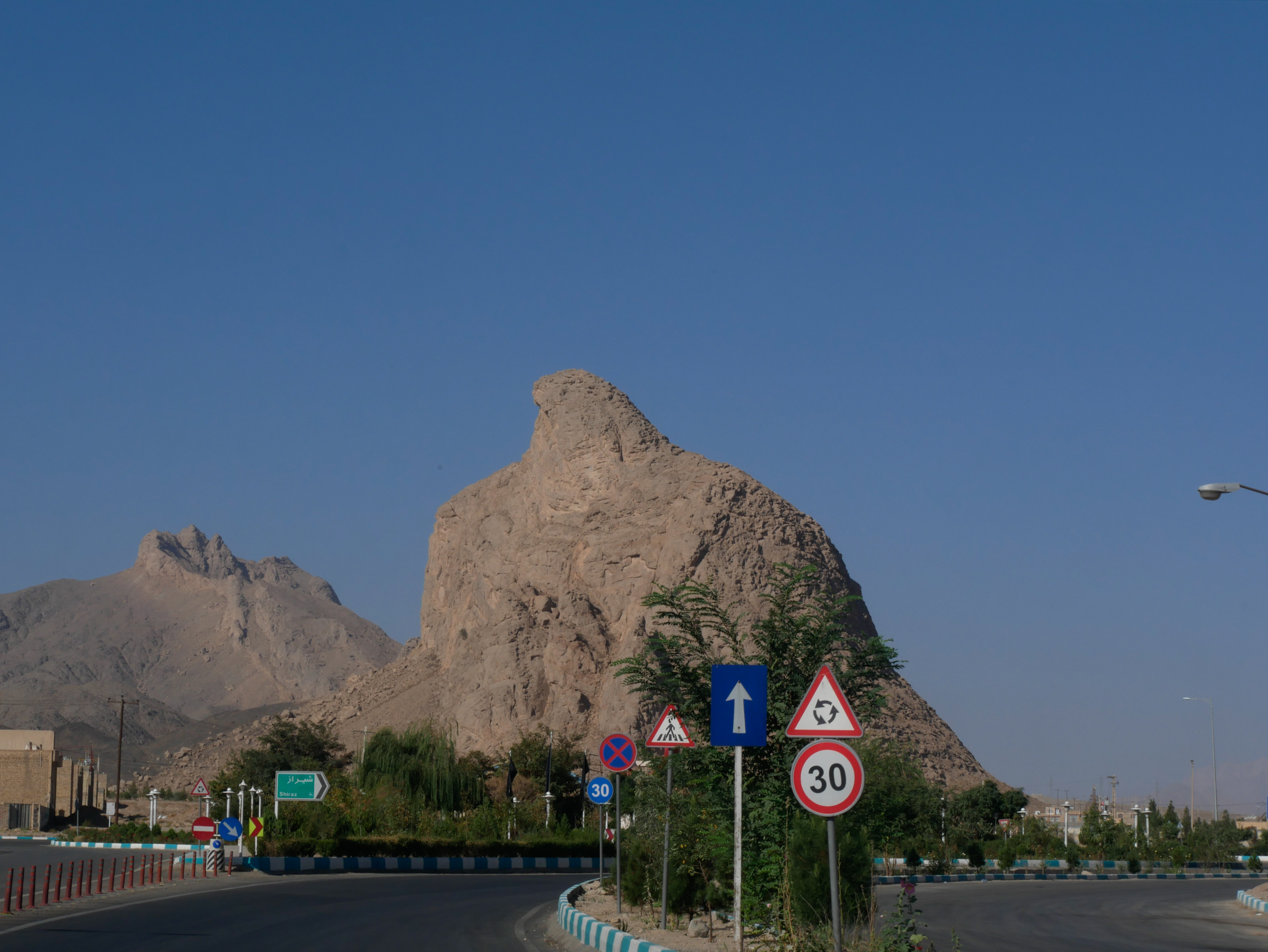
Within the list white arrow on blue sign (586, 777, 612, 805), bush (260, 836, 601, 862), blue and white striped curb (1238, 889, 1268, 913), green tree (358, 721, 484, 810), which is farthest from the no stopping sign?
green tree (358, 721, 484, 810)

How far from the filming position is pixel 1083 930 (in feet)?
76.7

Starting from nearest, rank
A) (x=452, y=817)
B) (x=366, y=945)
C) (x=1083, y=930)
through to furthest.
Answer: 1. (x=366, y=945)
2. (x=1083, y=930)
3. (x=452, y=817)

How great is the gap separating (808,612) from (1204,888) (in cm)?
3356

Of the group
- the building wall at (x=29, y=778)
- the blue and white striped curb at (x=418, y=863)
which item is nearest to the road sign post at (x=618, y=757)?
the blue and white striped curb at (x=418, y=863)

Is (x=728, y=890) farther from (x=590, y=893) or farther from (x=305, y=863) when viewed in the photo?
(x=305, y=863)

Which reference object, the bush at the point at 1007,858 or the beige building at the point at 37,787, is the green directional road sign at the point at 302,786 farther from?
the beige building at the point at 37,787

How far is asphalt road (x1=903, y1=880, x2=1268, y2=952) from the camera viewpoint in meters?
20.6

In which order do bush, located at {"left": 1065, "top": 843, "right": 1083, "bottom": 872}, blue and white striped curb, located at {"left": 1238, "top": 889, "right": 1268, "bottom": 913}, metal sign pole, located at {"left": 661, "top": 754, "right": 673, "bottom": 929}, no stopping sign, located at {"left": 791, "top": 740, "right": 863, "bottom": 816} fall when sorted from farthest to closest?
bush, located at {"left": 1065, "top": 843, "right": 1083, "bottom": 872} → blue and white striped curb, located at {"left": 1238, "top": 889, "right": 1268, "bottom": 913} → metal sign pole, located at {"left": 661, "top": 754, "right": 673, "bottom": 929} → no stopping sign, located at {"left": 791, "top": 740, "right": 863, "bottom": 816}

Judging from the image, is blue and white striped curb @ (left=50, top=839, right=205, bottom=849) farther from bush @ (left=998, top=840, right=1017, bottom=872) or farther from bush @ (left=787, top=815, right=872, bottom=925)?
bush @ (left=787, top=815, right=872, bottom=925)

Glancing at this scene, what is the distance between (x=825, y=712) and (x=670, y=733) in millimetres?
5904

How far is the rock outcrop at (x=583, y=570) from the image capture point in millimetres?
109000

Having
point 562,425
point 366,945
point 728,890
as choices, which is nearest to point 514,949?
point 366,945

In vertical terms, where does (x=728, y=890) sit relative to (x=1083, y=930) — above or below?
above

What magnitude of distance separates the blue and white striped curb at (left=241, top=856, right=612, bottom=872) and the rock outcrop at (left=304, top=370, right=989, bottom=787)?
177 ft
